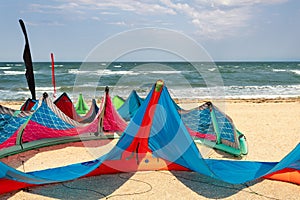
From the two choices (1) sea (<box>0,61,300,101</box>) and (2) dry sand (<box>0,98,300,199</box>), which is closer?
(2) dry sand (<box>0,98,300,199</box>)

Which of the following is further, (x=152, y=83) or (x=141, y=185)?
(x=152, y=83)

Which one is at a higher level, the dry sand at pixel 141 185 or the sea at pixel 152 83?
the sea at pixel 152 83

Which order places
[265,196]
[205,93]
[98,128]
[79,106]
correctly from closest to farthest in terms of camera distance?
[265,196]
[98,128]
[79,106]
[205,93]

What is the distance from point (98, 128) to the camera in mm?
6863

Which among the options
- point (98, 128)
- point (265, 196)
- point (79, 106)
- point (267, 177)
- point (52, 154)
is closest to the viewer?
point (265, 196)

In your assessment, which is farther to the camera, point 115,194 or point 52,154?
point 52,154

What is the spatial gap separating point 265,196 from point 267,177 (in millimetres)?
528

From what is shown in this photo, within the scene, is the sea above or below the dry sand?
above

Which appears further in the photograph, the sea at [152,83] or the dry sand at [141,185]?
the sea at [152,83]

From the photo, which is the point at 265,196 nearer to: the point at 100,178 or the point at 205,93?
the point at 100,178

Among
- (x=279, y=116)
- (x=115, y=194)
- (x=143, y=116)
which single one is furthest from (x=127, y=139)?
(x=279, y=116)

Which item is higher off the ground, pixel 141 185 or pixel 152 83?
pixel 152 83

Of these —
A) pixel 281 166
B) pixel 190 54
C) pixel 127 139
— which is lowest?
pixel 281 166

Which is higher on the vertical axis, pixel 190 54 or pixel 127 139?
pixel 190 54
